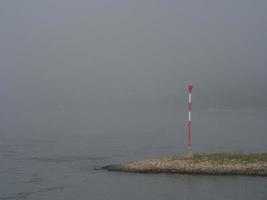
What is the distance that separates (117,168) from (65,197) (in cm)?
747

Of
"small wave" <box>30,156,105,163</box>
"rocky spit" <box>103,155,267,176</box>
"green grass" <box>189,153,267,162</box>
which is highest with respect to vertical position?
"green grass" <box>189,153,267,162</box>

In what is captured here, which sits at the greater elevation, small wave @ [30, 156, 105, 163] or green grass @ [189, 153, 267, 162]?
green grass @ [189, 153, 267, 162]

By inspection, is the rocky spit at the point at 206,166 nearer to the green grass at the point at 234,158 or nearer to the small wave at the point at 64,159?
the green grass at the point at 234,158

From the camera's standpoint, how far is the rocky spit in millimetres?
30594

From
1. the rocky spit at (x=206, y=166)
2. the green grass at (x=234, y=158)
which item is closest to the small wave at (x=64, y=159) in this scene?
the rocky spit at (x=206, y=166)

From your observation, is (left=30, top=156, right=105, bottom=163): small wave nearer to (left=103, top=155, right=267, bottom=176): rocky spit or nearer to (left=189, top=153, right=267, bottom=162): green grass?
(left=103, top=155, right=267, bottom=176): rocky spit

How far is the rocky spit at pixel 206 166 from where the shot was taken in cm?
3059

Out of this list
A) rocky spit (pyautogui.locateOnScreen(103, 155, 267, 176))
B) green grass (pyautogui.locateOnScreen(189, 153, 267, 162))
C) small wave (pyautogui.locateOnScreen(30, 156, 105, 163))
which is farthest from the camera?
small wave (pyautogui.locateOnScreen(30, 156, 105, 163))

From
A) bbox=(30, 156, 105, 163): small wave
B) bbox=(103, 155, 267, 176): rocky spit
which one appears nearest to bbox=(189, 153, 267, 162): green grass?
bbox=(103, 155, 267, 176): rocky spit

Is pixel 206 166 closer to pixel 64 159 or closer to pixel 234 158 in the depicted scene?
pixel 234 158

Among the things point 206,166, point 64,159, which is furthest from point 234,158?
point 64,159

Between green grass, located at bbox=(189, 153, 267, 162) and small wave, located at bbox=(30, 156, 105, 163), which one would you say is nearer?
green grass, located at bbox=(189, 153, 267, 162)

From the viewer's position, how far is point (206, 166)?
31281 millimetres

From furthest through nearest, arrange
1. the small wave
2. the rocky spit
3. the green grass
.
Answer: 1. the small wave
2. the green grass
3. the rocky spit
